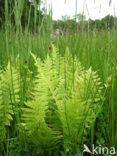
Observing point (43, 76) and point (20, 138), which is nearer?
point (20, 138)

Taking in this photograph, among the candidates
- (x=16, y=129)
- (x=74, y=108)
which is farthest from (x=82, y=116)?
(x=16, y=129)

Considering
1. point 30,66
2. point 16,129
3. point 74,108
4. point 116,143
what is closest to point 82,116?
point 74,108

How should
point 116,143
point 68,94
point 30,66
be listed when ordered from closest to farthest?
point 116,143, point 68,94, point 30,66

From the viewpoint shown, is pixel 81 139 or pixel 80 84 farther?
pixel 80 84

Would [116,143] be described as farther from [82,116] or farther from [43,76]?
[43,76]

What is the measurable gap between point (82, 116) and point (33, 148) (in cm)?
23

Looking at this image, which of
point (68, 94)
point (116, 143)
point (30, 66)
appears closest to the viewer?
point (116, 143)

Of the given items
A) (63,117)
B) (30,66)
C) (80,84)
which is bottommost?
(63,117)

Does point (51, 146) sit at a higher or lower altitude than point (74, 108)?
lower

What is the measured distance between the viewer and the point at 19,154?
2.05 ft

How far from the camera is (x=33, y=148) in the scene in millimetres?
670

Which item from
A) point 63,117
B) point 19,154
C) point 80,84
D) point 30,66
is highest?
point 30,66

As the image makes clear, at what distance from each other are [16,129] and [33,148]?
0.10 m

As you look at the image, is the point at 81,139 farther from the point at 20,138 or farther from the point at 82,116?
the point at 20,138
